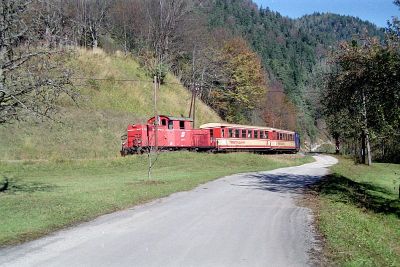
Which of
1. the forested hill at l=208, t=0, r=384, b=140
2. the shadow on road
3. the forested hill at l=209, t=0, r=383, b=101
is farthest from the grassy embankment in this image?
the forested hill at l=209, t=0, r=383, b=101

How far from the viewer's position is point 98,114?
42812mm

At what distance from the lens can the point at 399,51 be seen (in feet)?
68.4

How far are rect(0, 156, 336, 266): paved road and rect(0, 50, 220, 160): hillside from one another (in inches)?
535

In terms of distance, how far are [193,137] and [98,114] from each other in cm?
943

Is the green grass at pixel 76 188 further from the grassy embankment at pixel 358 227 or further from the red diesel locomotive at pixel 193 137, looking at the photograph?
the grassy embankment at pixel 358 227

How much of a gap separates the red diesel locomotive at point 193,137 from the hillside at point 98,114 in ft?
9.25

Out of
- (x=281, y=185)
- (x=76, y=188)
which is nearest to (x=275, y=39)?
(x=281, y=185)

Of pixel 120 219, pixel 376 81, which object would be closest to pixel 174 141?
pixel 376 81

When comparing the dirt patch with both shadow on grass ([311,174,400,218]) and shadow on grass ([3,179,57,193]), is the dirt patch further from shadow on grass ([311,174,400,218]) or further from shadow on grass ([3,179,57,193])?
shadow on grass ([3,179,57,193])

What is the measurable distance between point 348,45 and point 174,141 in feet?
53.1

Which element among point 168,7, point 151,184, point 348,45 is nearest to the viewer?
point 151,184

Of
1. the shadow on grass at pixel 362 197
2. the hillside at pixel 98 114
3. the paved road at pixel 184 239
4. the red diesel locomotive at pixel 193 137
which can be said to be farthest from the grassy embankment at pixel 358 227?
the red diesel locomotive at pixel 193 137

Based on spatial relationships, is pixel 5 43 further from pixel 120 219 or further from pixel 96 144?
pixel 96 144

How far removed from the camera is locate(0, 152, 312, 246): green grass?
11.6m
